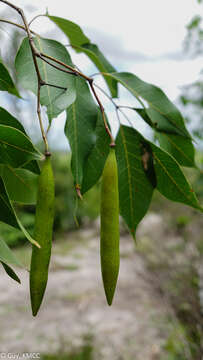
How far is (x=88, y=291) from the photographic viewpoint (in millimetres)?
4898

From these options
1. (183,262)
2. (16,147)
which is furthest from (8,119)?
(183,262)

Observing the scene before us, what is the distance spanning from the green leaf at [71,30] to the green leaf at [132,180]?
0.27m

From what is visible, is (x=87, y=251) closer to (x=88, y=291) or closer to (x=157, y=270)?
(x=88, y=291)

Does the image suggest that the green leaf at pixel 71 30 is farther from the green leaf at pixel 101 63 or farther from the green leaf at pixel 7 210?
the green leaf at pixel 7 210

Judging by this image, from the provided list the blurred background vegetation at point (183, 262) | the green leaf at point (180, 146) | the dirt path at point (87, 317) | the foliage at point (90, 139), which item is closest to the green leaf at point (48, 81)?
the foliage at point (90, 139)

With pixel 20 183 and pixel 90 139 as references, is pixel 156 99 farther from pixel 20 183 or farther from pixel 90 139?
pixel 20 183

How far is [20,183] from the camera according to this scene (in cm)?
71

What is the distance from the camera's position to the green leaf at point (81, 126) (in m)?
0.61

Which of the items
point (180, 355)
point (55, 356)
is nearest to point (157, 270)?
point (180, 355)

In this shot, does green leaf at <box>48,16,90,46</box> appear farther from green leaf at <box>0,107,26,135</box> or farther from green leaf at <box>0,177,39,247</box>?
green leaf at <box>0,177,39,247</box>

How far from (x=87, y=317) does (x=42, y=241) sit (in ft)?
12.8

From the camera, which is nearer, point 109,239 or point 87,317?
point 109,239

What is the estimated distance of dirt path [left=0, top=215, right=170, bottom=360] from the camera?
3365 mm

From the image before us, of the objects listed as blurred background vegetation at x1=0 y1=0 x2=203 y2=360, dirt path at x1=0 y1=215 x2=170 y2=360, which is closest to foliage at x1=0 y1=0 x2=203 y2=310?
blurred background vegetation at x1=0 y1=0 x2=203 y2=360
